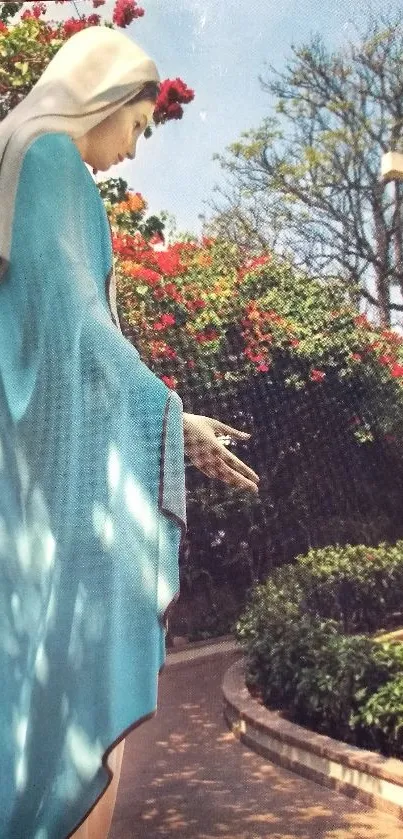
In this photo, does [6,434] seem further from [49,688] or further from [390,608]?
[390,608]

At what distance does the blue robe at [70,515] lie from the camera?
1291mm

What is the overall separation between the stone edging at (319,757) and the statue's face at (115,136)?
3.19 meters

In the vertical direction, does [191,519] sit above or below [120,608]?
Result: below

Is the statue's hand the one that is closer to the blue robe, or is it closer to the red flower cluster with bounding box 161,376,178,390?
the blue robe

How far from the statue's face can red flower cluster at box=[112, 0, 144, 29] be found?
358 cm

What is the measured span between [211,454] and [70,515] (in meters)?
0.28

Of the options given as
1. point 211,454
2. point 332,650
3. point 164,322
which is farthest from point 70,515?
point 164,322

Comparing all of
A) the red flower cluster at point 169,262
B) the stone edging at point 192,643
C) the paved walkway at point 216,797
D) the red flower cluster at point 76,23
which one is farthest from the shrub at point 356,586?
the red flower cluster at point 76,23

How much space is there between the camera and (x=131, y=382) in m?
1.40

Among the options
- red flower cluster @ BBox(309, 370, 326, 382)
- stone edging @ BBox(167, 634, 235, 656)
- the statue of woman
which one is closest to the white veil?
the statue of woman

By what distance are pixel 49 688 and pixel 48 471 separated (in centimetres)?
32

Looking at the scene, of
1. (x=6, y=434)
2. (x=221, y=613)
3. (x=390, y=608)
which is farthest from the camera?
(x=221, y=613)

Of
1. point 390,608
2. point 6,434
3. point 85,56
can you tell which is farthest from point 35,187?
point 390,608

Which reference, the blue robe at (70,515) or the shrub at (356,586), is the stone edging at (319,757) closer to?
the shrub at (356,586)
